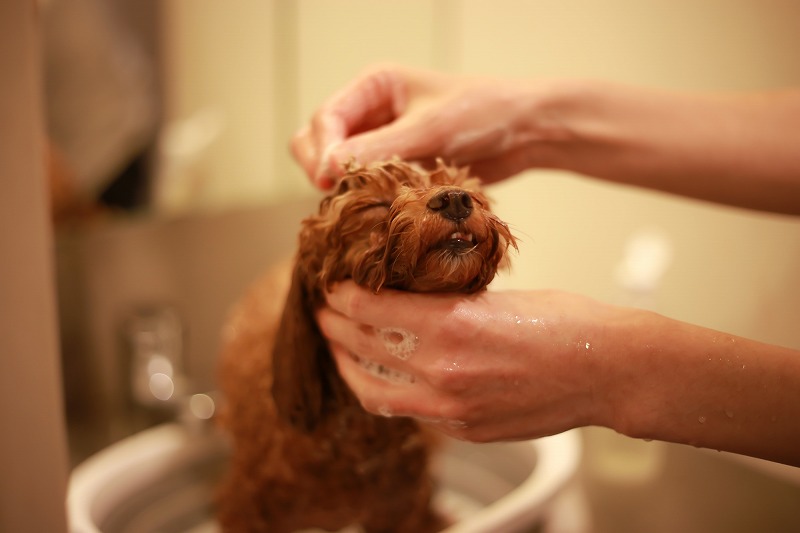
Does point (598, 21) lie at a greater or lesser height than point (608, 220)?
greater

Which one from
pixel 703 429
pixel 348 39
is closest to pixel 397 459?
pixel 703 429

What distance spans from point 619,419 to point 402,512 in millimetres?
448

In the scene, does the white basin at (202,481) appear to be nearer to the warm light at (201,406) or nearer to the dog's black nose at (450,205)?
the warm light at (201,406)

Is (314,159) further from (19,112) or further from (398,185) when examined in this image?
(19,112)

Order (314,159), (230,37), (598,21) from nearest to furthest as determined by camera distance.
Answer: (314,159) → (598,21) → (230,37)

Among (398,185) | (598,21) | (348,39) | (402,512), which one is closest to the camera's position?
(398,185)

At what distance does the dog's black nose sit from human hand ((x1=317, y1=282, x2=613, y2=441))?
0.26ft

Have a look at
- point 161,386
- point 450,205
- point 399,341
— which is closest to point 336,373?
point 399,341

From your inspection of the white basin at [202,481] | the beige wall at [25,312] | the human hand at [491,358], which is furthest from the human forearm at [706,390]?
the beige wall at [25,312]

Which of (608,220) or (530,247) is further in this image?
(608,220)

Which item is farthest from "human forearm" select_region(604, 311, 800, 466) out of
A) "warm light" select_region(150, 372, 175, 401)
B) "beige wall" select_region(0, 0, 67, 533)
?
"warm light" select_region(150, 372, 175, 401)

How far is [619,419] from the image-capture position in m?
0.61

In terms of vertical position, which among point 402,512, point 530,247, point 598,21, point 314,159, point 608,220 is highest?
point 598,21

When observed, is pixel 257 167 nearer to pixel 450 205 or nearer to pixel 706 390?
pixel 450 205
